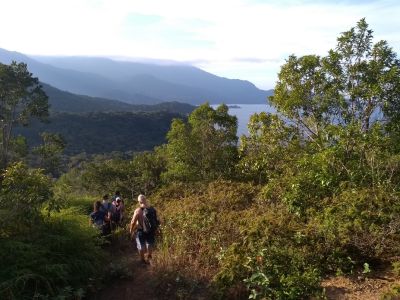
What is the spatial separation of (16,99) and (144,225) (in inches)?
807

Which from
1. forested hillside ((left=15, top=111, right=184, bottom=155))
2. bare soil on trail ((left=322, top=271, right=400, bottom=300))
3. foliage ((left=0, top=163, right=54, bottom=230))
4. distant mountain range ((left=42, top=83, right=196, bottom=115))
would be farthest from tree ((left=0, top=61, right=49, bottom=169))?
distant mountain range ((left=42, top=83, right=196, bottom=115))

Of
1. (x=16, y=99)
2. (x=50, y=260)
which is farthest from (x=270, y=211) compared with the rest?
(x=16, y=99)

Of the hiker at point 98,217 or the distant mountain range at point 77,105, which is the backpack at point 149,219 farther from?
the distant mountain range at point 77,105

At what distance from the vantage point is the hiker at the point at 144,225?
26.3ft

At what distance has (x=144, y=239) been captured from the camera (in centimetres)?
817

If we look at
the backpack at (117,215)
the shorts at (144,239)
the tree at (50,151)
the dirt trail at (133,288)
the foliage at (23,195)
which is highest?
the foliage at (23,195)

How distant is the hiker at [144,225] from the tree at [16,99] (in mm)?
18924

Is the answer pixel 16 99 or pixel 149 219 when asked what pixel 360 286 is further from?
pixel 16 99

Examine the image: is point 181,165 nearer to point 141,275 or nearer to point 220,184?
point 220,184

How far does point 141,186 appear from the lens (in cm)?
1631

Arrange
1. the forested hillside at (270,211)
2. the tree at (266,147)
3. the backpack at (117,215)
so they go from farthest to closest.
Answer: the tree at (266,147), the backpack at (117,215), the forested hillside at (270,211)

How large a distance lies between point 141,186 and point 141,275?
878 cm

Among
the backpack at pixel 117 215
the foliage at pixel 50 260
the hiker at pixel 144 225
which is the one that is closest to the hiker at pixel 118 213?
the backpack at pixel 117 215

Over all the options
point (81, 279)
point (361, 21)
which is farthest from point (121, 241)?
point (361, 21)
